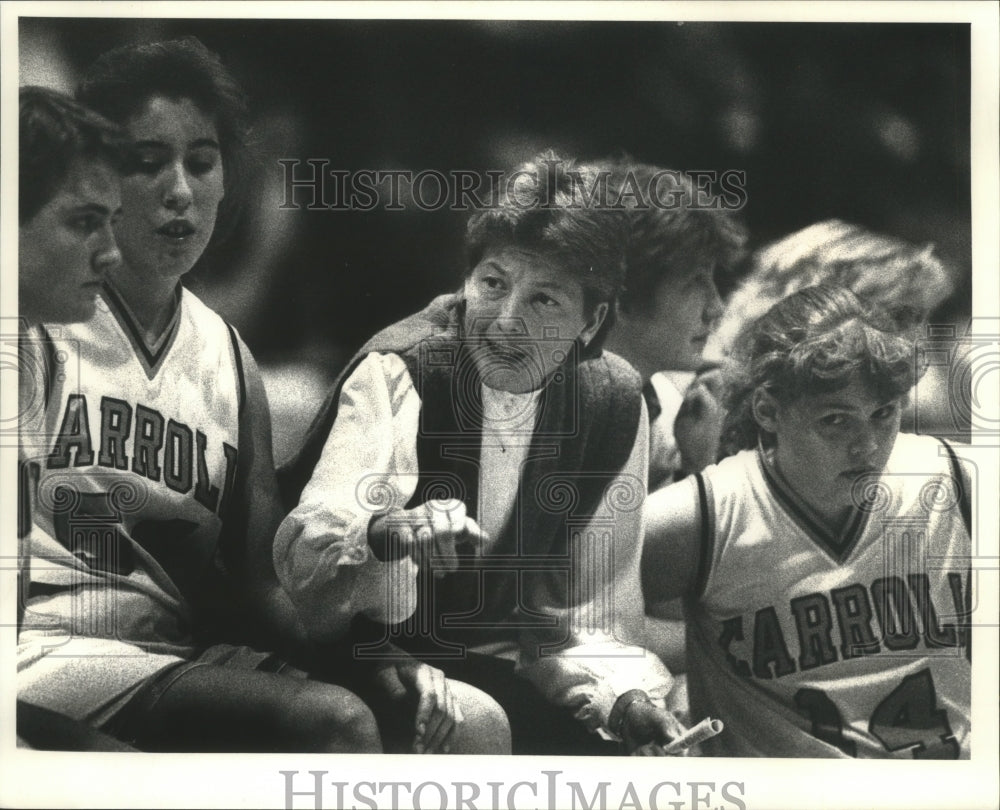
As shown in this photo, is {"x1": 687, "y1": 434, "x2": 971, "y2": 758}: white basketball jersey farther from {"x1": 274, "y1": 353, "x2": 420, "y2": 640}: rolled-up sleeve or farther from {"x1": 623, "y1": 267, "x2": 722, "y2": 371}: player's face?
{"x1": 274, "y1": 353, "x2": 420, "y2": 640}: rolled-up sleeve

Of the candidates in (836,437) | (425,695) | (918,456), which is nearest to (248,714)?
(425,695)

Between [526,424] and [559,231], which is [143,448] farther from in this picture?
[559,231]

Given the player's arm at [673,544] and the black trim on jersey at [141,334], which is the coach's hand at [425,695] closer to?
the player's arm at [673,544]

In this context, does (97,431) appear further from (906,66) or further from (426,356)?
(906,66)

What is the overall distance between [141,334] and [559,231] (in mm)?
1077

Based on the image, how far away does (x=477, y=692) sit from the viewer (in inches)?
105

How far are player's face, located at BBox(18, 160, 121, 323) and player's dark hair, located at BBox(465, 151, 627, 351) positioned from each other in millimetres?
908

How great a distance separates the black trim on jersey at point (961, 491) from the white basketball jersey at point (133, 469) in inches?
70.0

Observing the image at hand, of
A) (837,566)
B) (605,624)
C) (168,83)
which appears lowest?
(605,624)

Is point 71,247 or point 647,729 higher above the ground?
point 71,247

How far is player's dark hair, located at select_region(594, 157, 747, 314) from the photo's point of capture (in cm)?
266

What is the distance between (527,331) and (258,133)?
2.73 ft

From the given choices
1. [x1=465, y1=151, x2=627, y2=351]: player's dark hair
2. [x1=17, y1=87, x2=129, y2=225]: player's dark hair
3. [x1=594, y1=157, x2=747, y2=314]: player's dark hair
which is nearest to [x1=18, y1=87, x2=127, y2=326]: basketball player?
[x1=17, y1=87, x2=129, y2=225]: player's dark hair

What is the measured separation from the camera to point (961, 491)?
267 centimetres
